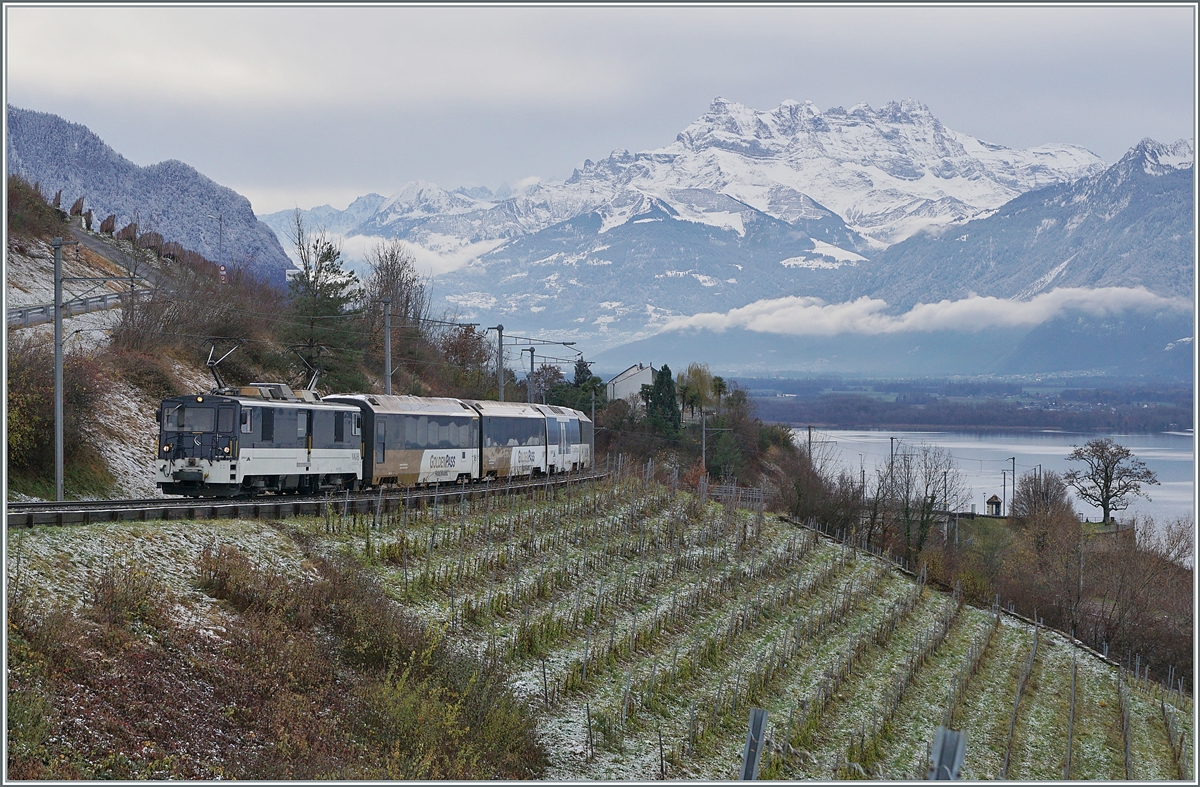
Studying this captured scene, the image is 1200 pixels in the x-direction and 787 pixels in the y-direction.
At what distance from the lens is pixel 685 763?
1814cm

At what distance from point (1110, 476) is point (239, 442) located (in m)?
71.0

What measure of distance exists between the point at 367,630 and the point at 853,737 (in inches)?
364

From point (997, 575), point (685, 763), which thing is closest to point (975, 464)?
point (997, 575)

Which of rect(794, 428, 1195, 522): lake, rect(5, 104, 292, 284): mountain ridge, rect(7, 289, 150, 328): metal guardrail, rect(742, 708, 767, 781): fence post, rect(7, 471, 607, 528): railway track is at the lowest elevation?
rect(794, 428, 1195, 522): lake

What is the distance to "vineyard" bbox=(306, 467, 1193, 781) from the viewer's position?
773 inches

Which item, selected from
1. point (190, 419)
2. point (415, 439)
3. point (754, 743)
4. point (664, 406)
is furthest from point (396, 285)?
point (754, 743)

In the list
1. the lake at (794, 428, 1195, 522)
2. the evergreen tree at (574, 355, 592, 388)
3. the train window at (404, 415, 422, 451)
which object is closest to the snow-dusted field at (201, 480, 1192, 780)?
the train window at (404, 415, 422, 451)

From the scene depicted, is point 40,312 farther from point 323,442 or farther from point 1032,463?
point 1032,463

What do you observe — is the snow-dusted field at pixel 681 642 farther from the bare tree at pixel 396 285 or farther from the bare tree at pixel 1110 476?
the bare tree at pixel 1110 476

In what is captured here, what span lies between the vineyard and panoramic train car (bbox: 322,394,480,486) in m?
2.34

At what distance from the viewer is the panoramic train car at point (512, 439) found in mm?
39344

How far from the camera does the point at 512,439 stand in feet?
136

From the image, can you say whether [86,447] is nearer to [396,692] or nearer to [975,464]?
[396,692]

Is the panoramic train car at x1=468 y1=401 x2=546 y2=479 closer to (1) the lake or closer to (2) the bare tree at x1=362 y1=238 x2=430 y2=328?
(2) the bare tree at x1=362 y1=238 x2=430 y2=328
